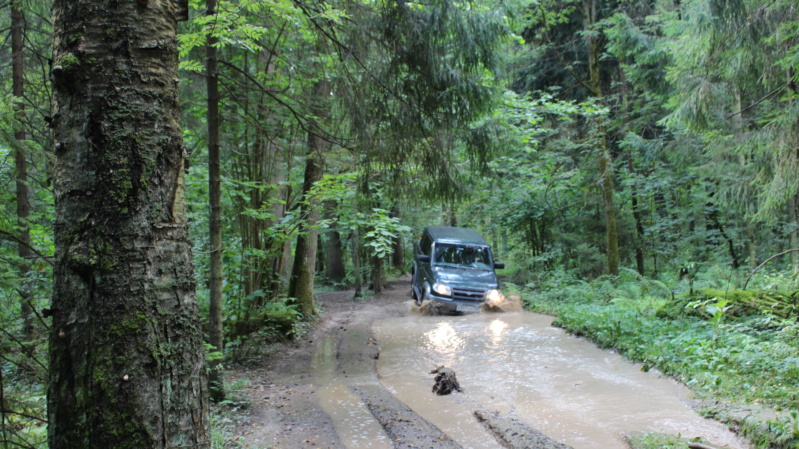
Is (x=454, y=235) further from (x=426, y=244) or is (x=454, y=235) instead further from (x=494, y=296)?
(x=494, y=296)

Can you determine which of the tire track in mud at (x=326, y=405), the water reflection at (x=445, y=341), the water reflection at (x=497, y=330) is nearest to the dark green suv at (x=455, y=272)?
the water reflection at (x=497, y=330)

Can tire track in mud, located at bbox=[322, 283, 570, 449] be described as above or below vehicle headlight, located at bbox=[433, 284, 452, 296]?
below

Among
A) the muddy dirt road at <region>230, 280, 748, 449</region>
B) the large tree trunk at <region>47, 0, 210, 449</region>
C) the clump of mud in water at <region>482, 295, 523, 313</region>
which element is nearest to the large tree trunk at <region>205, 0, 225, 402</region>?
the muddy dirt road at <region>230, 280, 748, 449</region>

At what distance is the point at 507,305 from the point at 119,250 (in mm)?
12041

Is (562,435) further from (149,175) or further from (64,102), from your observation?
(64,102)

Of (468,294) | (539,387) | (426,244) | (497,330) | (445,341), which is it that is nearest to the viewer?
(539,387)

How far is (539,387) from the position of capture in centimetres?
617

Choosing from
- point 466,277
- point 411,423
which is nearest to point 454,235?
point 466,277

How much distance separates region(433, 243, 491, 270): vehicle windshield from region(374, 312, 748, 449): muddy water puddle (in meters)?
3.33

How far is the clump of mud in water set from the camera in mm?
12420

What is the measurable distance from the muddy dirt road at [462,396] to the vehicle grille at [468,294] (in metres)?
2.44

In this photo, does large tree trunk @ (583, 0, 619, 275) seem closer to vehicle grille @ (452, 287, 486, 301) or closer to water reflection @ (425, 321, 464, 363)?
vehicle grille @ (452, 287, 486, 301)

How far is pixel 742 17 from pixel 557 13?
9.28m

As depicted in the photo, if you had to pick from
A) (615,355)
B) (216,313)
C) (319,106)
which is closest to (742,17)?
(615,355)
